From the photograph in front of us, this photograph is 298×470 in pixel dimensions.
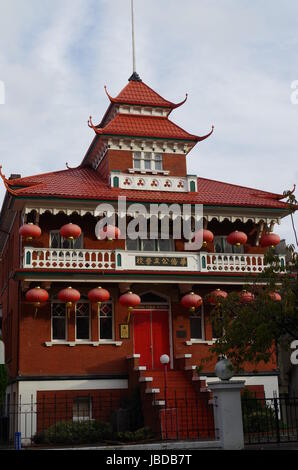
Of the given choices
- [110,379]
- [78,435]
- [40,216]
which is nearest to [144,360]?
[110,379]

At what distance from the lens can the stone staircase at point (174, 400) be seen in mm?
23031

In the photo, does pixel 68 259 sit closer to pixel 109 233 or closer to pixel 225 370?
pixel 109 233

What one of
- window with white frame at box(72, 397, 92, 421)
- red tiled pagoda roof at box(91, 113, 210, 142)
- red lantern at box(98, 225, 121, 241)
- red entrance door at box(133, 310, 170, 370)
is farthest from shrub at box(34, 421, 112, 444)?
red tiled pagoda roof at box(91, 113, 210, 142)

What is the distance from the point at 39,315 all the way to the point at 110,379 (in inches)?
157

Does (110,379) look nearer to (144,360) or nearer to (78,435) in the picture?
(144,360)

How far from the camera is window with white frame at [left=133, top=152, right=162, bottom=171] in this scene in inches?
1225

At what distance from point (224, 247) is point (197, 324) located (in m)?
3.96

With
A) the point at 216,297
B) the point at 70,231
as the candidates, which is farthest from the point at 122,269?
the point at 216,297

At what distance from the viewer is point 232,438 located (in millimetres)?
16984

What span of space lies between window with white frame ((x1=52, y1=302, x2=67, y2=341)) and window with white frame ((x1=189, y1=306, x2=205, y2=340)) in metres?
5.71

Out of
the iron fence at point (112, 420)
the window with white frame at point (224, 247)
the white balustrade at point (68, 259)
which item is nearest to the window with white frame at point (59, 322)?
the white balustrade at point (68, 259)

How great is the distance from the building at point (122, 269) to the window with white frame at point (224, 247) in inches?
1.9
